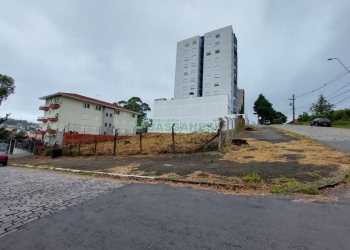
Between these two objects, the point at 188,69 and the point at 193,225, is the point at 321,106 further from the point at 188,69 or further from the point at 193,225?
the point at 193,225

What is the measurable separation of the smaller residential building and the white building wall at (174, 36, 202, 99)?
2598 cm

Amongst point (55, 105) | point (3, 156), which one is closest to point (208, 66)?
point (55, 105)

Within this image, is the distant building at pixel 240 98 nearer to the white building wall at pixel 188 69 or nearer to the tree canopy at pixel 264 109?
the tree canopy at pixel 264 109

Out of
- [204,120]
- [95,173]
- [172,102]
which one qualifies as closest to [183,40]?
[172,102]

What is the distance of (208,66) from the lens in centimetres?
7212

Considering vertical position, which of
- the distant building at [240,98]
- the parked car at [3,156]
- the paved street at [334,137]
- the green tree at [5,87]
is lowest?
the parked car at [3,156]

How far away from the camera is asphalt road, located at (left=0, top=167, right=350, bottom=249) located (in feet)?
11.6

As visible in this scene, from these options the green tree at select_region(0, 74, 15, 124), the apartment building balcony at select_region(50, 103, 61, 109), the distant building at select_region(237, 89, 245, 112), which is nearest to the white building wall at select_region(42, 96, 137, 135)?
the apartment building balcony at select_region(50, 103, 61, 109)

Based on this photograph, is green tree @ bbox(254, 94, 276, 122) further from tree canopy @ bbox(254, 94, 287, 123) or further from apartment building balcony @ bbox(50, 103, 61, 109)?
apartment building balcony @ bbox(50, 103, 61, 109)

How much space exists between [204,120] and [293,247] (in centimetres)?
4472

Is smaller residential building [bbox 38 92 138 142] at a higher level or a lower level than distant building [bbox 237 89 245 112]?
lower

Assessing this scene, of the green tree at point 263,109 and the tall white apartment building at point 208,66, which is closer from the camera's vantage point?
the tall white apartment building at point 208,66

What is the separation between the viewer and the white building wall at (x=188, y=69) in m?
74.0

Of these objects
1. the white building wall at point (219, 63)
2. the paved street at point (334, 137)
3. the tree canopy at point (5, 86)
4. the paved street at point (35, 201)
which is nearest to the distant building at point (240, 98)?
the white building wall at point (219, 63)
